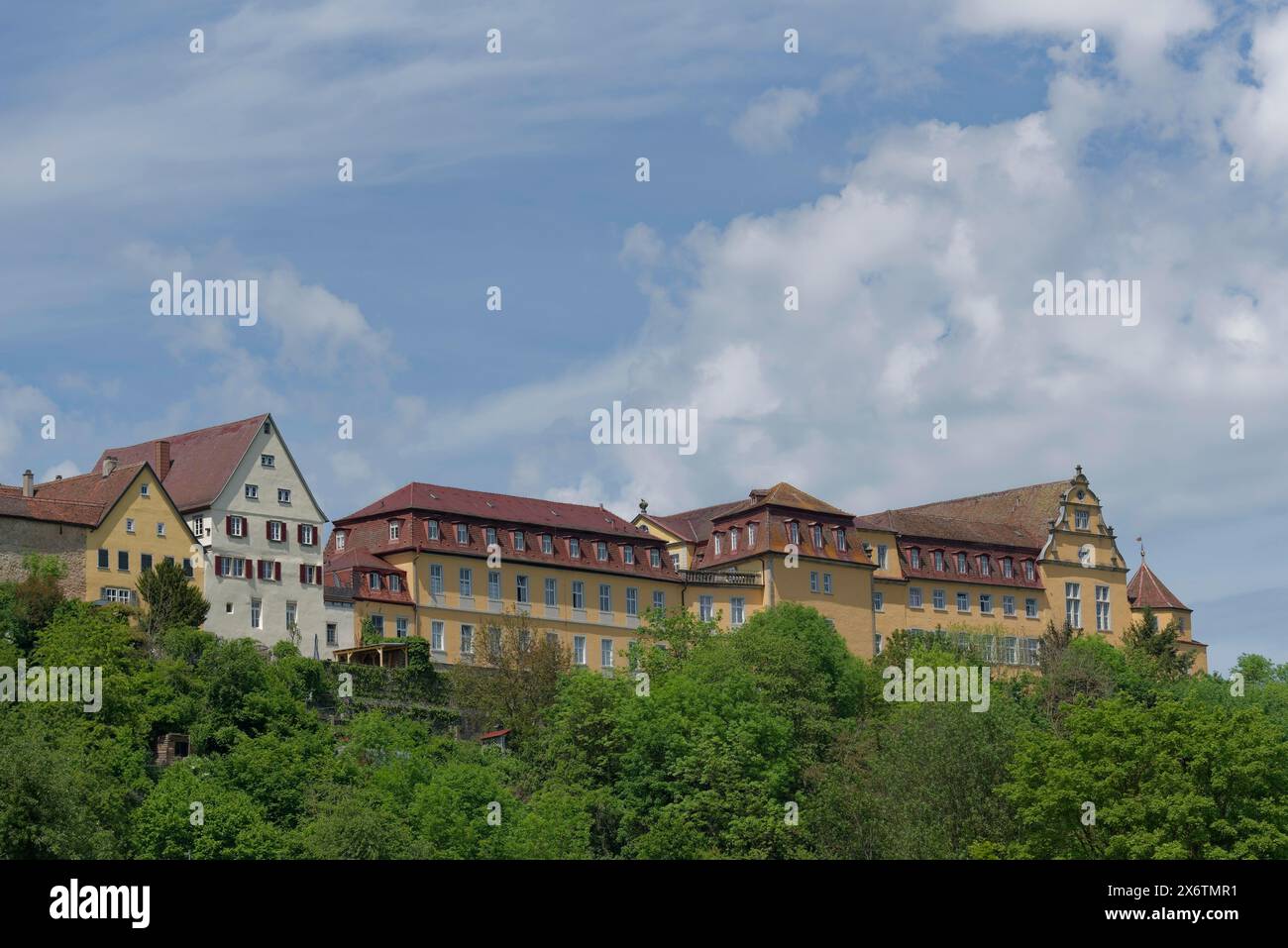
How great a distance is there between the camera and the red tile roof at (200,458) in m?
89.4

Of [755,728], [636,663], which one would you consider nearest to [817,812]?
[755,728]

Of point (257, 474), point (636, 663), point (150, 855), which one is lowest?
point (150, 855)

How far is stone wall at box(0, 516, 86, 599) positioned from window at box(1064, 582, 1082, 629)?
189ft

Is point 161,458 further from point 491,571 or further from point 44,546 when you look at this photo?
point 491,571

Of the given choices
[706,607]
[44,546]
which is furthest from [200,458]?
[706,607]

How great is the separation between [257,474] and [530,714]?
652 inches

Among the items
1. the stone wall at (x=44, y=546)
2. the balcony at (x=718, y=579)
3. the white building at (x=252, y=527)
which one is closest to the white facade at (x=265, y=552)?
the white building at (x=252, y=527)

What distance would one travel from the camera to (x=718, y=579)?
346ft

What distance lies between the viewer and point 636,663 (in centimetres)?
9469

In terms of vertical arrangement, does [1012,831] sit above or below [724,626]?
below

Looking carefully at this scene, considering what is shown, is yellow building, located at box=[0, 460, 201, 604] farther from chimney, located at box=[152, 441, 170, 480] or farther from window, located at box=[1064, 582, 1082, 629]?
window, located at box=[1064, 582, 1082, 629]

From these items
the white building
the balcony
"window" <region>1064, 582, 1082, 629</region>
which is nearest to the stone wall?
the white building

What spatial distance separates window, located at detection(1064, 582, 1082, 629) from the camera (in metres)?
116
